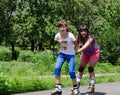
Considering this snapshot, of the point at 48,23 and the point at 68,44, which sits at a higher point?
the point at 48,23

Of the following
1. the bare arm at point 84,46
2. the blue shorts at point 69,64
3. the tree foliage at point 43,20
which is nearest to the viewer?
the bare arm at point 84,46

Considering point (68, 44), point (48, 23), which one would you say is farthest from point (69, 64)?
point (48, 23)

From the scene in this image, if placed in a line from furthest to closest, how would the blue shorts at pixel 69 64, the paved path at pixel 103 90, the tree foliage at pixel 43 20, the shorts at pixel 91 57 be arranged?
the tree foliage at pixel 43 20 < the paved path at pixel 103 90 < the shorts at pixel 91 57 < the blue shorts at pixel 69 64

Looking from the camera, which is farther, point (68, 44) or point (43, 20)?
point (43, 20)

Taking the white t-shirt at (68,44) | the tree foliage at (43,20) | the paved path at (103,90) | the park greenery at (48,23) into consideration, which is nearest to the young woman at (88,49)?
the white t-shirt at (68,44)

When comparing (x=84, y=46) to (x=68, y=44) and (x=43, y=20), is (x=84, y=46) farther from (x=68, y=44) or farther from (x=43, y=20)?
(x=43, y=20)

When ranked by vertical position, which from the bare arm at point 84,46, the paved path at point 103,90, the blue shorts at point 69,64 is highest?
the bare arm at point 84,46

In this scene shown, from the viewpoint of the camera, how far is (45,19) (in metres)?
30.0

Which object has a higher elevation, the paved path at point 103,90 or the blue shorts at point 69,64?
the blue shorts at point 69,64

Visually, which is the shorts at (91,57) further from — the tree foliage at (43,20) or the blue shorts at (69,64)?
the tree foliage at (43,20)

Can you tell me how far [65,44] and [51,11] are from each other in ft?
72.5

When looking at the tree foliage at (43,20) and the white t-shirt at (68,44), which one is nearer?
the white t-shirt at (68,44)

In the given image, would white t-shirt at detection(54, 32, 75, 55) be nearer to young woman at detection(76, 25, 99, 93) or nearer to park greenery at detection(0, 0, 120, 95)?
young woman at detection(76, 25, 99, 93)

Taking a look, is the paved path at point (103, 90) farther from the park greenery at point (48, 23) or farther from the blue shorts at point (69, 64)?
the park greenery at point (48, 23)
